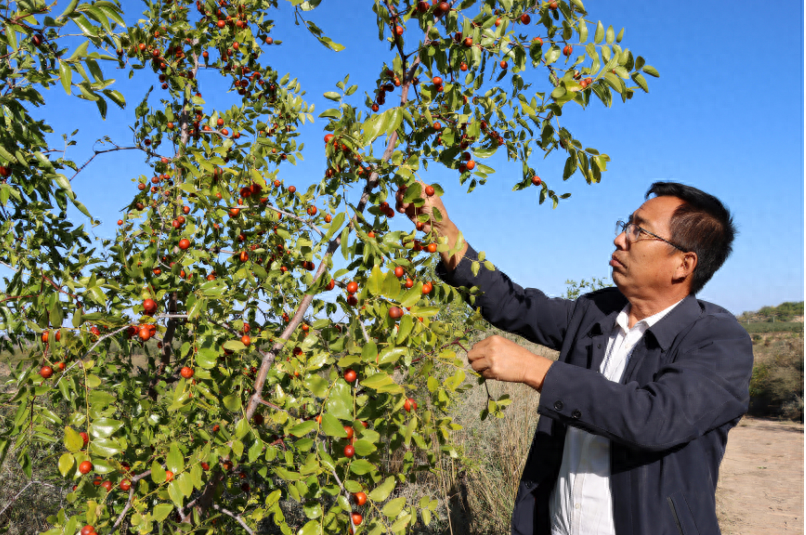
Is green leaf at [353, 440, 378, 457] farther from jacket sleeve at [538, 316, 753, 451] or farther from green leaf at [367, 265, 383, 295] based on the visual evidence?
jacket sleeve at [538, 316, 753, 451]

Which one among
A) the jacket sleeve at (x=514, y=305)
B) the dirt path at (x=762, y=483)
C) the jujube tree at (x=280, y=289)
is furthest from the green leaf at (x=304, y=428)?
the dirt path at (x=762, y=483)

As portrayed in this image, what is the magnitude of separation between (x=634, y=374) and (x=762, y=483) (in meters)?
6.22

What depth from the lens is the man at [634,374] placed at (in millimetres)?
1390

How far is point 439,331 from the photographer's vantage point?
47.1 inches

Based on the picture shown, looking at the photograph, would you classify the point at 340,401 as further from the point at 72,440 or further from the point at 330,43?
the point at 330,43

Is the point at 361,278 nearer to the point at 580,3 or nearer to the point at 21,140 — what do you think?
the point at 580,3

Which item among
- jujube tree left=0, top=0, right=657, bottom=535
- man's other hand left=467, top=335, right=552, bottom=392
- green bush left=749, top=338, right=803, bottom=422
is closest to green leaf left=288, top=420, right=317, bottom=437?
jujube tree left=0, top=0, right=657, bottom=535

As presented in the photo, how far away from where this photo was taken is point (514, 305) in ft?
6.82

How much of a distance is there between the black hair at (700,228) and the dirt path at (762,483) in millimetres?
4034

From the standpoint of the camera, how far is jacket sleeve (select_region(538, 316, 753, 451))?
1343 millimetres

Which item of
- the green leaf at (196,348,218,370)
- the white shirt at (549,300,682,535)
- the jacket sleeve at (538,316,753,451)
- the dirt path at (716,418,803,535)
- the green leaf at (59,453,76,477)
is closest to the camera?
the green leaf at (59,453,76,477)

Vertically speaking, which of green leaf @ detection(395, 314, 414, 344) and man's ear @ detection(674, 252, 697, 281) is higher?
man's ear @ detection(674, 252, 697, 281)

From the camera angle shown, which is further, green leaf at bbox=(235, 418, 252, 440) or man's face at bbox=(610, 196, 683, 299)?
man's face at bbox=(610, 196, 683, 299)

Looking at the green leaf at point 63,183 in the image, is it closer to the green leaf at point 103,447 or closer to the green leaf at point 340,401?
the green leaf at point 103,447
